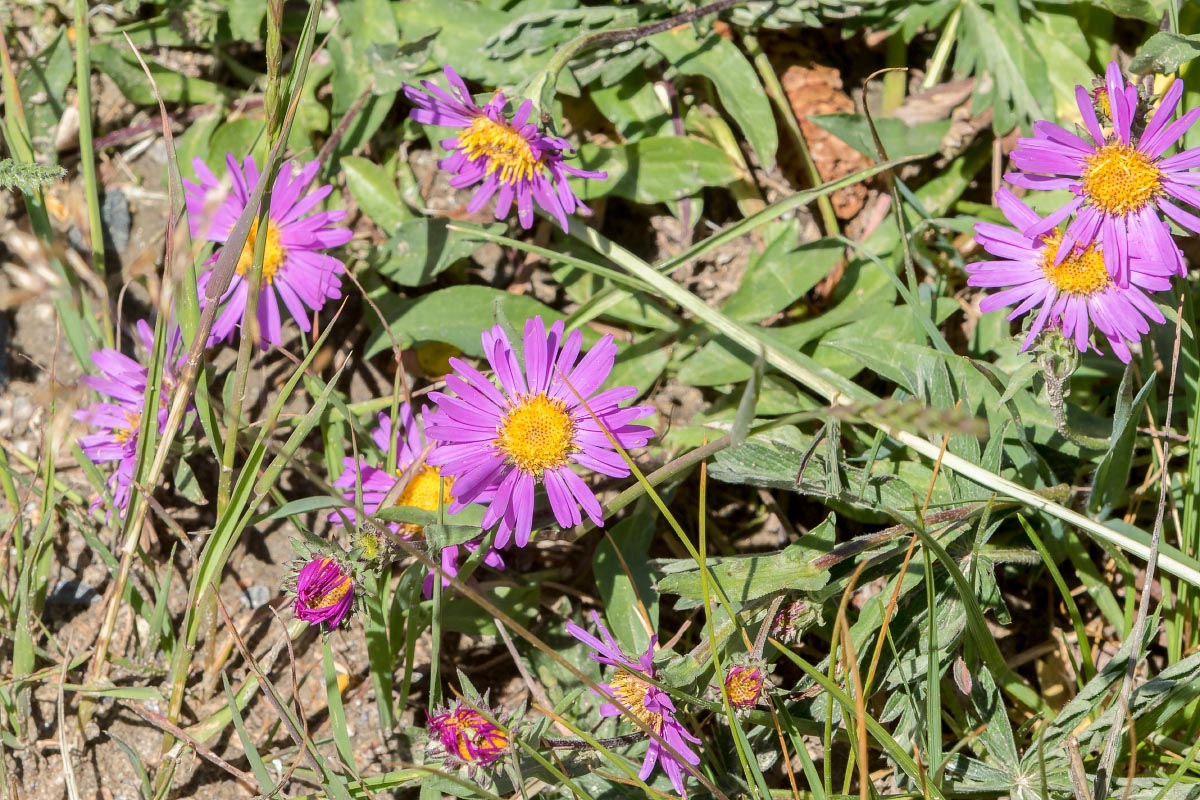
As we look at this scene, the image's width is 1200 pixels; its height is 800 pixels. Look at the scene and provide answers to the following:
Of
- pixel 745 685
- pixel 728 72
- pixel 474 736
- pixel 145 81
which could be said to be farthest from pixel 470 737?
pixel 145 81

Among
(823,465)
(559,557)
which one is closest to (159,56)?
(559,557)

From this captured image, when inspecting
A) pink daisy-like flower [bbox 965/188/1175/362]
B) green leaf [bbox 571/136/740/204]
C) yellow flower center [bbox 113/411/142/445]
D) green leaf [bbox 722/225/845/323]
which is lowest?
yellow flower center [bbox 113/411/142/445]

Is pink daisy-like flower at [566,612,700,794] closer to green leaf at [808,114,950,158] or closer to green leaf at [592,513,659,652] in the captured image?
green leaf at [592,513,659,652]

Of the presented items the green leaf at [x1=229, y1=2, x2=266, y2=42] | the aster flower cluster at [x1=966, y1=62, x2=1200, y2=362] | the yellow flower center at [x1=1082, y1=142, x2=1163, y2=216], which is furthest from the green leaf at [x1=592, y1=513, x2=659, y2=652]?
the green leaf at [x1=229, y1=2, x2=266, y2=42]

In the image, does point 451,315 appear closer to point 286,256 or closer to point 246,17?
point 286,256

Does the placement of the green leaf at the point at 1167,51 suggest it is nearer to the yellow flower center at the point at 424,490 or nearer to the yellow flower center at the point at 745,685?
the yellow flower center at the point at 745,685

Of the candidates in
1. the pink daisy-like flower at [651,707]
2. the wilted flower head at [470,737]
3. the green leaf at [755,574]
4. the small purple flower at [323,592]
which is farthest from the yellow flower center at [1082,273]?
the small purple flower at [323,592]
